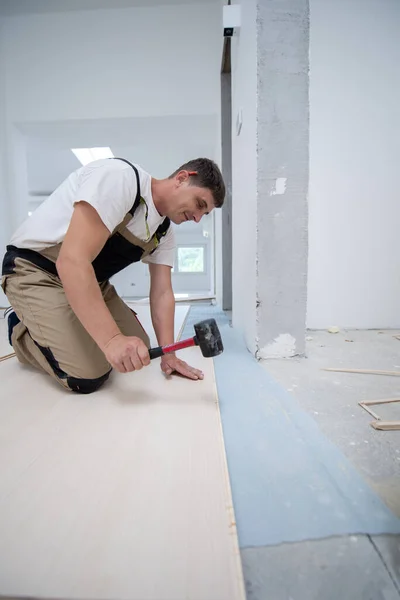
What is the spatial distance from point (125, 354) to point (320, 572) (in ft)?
2.13

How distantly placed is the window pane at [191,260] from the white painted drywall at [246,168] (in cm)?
1058

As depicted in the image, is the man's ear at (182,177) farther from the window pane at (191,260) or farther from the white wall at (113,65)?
the window pane at (191,260)

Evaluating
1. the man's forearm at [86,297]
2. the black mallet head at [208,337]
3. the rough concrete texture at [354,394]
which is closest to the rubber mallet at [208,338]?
the black mallet head at [208,337]

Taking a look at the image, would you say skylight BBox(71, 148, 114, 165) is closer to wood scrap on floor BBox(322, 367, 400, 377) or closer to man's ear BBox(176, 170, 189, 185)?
man's ear BBox(176, 170, 189, 185)

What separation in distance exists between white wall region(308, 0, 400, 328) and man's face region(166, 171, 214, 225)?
1.34 meters

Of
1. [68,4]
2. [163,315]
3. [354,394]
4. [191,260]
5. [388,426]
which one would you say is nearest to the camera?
[388,426]

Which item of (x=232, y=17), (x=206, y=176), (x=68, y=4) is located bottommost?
(x=206, y=176)

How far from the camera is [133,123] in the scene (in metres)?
3.52

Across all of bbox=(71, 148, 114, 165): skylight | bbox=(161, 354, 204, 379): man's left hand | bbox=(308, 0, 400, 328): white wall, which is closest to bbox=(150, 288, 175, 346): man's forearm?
bbox=(161, 354, 204, 379): man's left hand

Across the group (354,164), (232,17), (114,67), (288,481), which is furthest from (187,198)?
(114,67)

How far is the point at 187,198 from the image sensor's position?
1.13 m

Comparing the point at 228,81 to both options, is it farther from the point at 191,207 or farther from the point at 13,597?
the point at 13,597

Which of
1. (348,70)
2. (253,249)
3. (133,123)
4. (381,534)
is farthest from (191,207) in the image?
(133,123)

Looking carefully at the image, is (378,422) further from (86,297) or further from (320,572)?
(86,297)
